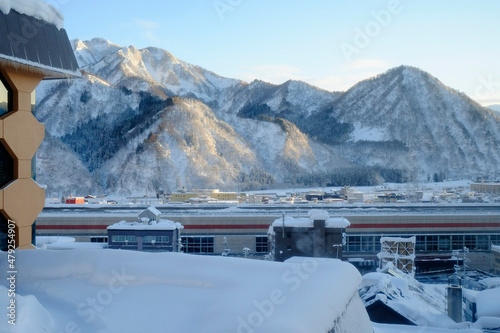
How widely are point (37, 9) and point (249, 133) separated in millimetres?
75522

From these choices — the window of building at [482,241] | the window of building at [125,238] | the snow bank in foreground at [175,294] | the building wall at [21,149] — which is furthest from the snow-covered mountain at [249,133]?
the snow bank in foreground at [175,294]

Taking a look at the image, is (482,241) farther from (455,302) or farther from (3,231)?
(3,231)

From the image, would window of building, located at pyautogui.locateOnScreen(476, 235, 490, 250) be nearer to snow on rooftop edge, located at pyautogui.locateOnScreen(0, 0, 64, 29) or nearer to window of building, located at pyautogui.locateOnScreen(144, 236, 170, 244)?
window of building, located at pyautogui.locateOnScreen(144, 236, 170, 244)

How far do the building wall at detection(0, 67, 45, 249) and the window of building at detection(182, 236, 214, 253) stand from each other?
16.0m

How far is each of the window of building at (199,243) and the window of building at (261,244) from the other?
1.98 meters

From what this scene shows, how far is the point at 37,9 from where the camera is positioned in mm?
3451

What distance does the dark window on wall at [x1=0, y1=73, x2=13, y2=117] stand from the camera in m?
3.17

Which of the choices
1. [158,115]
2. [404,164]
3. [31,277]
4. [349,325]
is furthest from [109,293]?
[404,164]

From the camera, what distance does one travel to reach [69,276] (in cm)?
226

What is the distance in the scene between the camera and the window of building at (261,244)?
63.8 ft

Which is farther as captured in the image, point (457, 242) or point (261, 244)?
point (457, 242)

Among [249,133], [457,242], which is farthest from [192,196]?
[249,133]

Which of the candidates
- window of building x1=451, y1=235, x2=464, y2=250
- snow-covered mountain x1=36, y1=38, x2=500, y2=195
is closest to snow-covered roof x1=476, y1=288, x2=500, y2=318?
window of building x1=451, y1=235, x2=464, y2=250


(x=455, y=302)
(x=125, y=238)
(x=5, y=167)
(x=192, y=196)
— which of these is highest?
(x=5, y=167)
